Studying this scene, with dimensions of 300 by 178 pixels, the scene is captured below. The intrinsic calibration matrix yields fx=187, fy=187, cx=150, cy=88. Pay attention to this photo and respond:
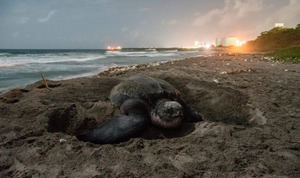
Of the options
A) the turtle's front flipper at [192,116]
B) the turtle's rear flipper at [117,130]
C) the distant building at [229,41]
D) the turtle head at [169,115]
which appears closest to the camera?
the turtle's rear flipper at [117,130]

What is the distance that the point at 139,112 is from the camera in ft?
8.85

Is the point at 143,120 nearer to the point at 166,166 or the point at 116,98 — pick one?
the point at 116,98

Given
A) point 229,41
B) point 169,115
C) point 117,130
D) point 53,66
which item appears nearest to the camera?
point 117,130

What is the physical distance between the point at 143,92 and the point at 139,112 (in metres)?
0.39

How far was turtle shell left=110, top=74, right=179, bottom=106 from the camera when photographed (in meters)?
2.94

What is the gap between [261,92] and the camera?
390 centimetres

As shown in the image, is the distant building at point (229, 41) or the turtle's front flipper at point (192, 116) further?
the distant building at point (229, 41)

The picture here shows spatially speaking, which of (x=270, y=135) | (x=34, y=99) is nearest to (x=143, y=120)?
(x=270, y=135)

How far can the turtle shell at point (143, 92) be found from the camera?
294 cm

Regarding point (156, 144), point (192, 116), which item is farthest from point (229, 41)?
point (156, 144)

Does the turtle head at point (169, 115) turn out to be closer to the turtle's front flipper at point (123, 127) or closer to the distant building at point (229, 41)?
the turtle's front flipper at point (123, 127)

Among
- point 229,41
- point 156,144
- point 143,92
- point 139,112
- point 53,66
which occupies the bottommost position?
point 156,144

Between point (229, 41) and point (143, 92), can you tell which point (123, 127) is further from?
point (229, 41)

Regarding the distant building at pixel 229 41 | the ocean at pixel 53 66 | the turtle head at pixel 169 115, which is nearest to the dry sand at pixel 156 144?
the turtle head at pixel 169 115
